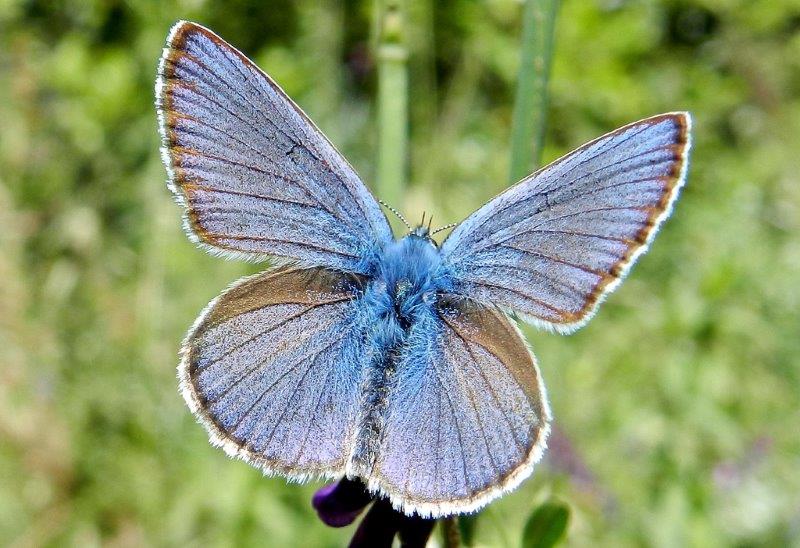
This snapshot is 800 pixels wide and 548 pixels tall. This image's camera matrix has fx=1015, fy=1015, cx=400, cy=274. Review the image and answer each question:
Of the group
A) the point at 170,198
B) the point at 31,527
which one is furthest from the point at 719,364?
the point at 31,527

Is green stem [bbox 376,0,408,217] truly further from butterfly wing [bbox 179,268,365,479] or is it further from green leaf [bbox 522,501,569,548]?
green leaf [bbox 522,501,569,548]

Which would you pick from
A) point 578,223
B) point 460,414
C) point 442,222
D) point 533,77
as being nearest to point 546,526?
point 460,414

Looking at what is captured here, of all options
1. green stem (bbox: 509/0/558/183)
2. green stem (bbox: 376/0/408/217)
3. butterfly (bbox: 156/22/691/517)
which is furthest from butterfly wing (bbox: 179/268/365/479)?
green stem (bbox: 509/0/558/183)

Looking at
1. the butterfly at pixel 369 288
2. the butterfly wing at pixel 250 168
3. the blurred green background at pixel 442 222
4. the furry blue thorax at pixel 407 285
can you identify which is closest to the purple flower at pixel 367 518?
the butterfly at pixel 369 288

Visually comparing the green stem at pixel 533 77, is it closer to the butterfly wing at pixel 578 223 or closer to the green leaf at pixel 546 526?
the butterfly wing at pixel 578 223

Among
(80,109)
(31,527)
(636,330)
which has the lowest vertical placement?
(31,527)

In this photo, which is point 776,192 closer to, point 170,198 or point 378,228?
point 170,198
